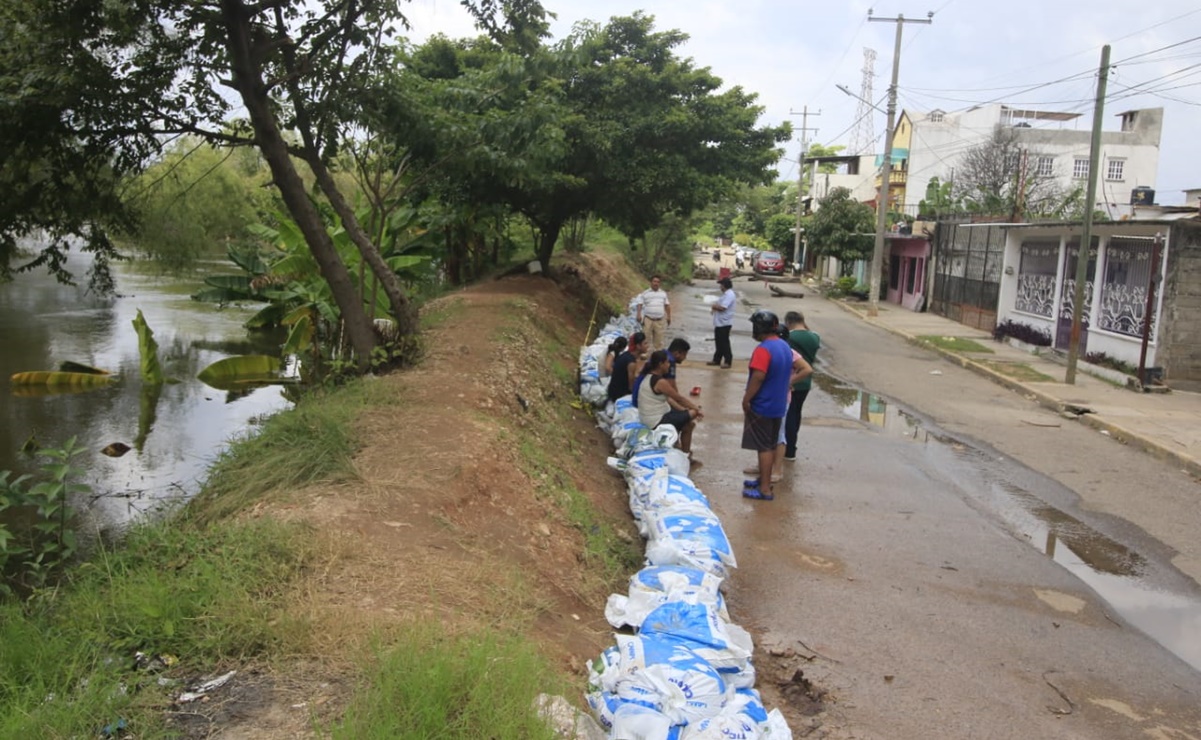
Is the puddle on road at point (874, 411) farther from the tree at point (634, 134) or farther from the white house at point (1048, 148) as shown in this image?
the white house at point (1048, 148)

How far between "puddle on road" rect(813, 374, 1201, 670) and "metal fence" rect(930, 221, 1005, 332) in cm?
1559

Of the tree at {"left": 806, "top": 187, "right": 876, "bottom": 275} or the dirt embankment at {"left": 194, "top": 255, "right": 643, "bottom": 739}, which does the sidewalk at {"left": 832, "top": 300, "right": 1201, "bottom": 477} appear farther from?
the tree at {"left": 806, "top": 187, "right": 876, "bottom": 275}

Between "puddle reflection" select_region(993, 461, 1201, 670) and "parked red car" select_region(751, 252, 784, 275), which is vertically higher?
"parked red car" select_region(751, 252, 784, 275)

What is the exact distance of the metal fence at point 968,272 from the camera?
82.8 ft

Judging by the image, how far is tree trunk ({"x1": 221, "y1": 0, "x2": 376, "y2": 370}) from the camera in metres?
8.84

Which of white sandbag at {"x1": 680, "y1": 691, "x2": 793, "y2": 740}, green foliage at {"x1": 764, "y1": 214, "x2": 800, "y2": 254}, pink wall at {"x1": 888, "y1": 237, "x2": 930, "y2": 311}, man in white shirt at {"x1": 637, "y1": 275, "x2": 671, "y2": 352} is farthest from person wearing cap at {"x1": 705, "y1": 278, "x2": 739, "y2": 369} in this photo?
green foliage at {"x1": 764, "y1": 214, "x2": 800, "y2": 254}

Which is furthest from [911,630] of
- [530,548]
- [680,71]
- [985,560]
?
[680,71]

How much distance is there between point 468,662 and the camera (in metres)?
3.41

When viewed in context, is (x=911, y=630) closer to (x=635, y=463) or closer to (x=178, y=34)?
(x=635, y=463)

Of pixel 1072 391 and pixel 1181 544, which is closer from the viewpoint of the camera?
pixel 1181 544

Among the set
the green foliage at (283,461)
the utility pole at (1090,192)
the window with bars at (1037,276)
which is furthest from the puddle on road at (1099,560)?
the window with bars at (1037,276)

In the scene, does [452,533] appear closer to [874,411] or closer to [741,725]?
[741,725]

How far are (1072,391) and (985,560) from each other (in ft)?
31.3

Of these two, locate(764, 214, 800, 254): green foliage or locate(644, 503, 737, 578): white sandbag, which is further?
locate(764, 214, 800, 254): green foliage
